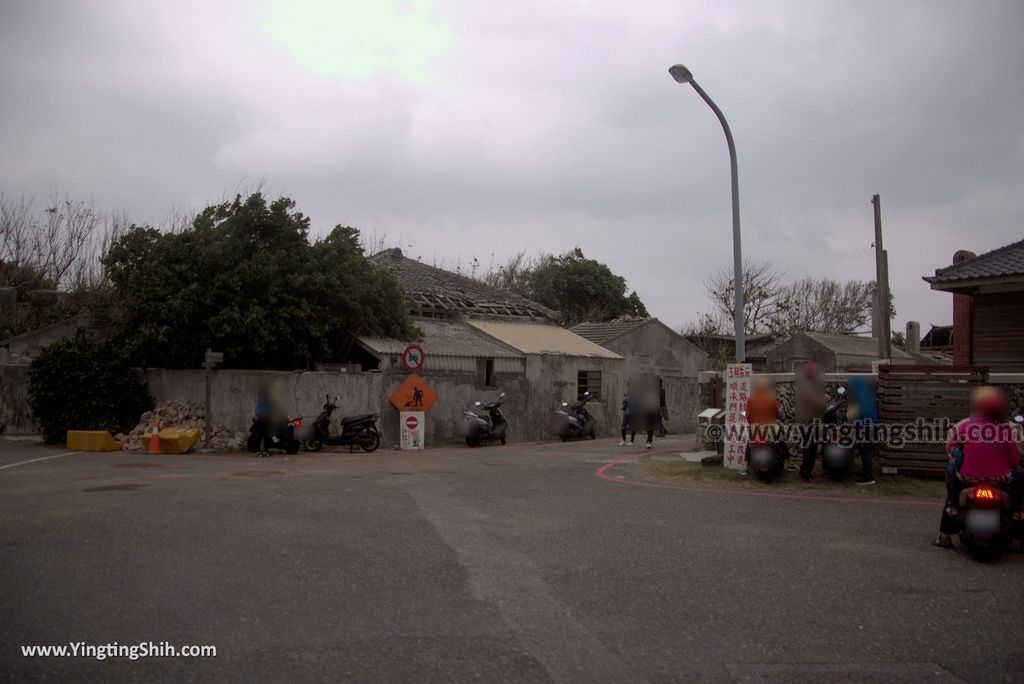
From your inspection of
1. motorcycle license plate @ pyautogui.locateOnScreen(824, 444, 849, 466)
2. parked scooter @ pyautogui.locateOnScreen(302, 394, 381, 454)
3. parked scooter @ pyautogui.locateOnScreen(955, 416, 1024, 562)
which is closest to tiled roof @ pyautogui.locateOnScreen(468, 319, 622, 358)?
parked scooter @ pyautogui.locateOnScreen(302, 394, 381, 454)

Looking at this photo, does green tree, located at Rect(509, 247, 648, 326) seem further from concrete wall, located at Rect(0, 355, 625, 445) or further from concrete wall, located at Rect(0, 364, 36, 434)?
concrete wall, located at Rect(0, 364, 36, 434)

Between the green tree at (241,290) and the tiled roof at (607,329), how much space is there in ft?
35.2

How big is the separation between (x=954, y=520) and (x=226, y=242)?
1712cm

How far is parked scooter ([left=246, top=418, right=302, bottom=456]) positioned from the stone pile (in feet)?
2.61

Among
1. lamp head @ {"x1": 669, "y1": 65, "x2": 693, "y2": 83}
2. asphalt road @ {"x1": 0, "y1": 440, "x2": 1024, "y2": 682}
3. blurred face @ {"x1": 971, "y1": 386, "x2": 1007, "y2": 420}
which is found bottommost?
asphalt road @ {"x1": 0, "y1": 440, "x2": 1024, "y2": 682}

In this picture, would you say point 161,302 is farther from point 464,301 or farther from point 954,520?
point 954,520

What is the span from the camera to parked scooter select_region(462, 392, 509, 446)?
21359mm

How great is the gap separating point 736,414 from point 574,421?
36.4ft

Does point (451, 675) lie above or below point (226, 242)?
below

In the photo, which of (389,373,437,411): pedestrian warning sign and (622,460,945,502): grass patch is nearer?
(622,460,945,502): grass patch

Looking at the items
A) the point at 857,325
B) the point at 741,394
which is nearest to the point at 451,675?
the point at 741,394

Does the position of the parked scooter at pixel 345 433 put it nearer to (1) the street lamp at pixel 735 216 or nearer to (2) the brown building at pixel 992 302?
(1) the street lamp at pixel 735 216

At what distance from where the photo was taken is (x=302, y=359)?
2128cm

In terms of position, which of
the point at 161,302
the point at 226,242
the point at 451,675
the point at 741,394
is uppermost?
the point at 226,242
